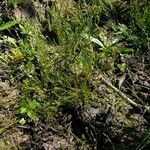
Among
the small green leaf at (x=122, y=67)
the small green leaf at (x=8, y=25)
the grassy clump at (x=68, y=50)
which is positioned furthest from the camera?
the small green leaf at (x=8, y=25)

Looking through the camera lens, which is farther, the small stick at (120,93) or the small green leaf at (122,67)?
the small green leaf at (122,67)

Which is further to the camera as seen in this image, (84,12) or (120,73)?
(84,12)

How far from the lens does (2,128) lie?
2.75 meters

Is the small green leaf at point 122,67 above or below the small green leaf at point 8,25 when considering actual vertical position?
below

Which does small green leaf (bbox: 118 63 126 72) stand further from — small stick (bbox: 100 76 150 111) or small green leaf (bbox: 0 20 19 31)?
small green leaf (bbox: 0 20 19 31)

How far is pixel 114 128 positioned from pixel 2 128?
0.85 m

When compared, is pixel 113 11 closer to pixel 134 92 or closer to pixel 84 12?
pixel 84 12

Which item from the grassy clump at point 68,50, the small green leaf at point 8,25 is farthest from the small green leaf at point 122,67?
the small green leaf at point 8,25

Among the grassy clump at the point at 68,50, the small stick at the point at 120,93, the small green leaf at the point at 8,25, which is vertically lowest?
the small stick at the point at 120,93

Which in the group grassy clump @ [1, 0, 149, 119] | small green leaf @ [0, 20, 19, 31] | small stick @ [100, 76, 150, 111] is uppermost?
small green leaf @ [0, 20, 19, 31]

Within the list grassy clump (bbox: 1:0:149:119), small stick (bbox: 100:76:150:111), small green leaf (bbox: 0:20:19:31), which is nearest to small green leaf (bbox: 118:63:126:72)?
grassy clump (bbox: 1:0:149:119)

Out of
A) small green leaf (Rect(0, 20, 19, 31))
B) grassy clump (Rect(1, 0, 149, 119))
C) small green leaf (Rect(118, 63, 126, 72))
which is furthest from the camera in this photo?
small green leaf (Rect(0, 20, 19, 31))

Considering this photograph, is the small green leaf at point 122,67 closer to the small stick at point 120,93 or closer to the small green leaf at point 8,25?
the small stick at point 120,93

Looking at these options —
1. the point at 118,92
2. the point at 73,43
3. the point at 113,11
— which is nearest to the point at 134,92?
the point at 118,92
